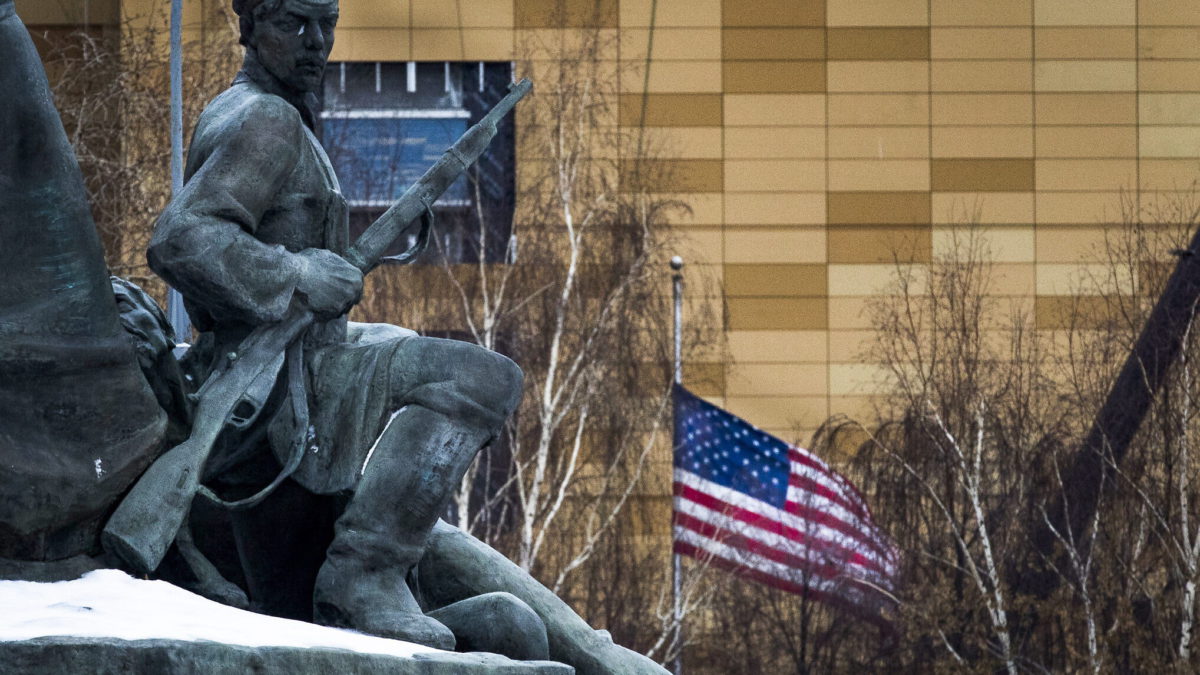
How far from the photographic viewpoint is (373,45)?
3888 centimetres

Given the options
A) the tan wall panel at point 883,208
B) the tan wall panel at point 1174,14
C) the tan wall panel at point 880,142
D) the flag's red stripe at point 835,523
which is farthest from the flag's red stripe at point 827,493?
the tan wall panel at point 1174,14

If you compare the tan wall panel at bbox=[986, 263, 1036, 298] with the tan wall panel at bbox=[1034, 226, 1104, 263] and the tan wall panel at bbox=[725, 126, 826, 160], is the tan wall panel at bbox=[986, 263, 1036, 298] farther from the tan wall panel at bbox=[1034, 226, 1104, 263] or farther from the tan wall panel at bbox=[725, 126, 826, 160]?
the tan wall panel at bbox=[725, 126, 826, 160]

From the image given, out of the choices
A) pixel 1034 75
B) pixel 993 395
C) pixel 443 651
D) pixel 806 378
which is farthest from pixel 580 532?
pixel 443 651

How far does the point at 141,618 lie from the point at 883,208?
33.5 meters

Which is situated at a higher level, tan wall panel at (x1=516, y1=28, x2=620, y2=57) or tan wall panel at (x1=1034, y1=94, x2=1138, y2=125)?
tan wall panel at (x1=516, y1=28, x2=620, y2=57)

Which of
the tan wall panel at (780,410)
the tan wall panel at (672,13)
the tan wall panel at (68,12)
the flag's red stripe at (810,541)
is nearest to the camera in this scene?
the flag's red stripe at (810,541)

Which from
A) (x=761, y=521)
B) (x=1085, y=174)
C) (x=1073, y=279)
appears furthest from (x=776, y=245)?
(x=761, y=521)

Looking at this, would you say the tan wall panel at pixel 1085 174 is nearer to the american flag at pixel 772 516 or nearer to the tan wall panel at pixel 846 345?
the tan wall panel at pixel 846 345

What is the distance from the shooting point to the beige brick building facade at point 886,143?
4000 centimetres

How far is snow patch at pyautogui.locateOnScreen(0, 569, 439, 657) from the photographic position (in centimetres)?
692

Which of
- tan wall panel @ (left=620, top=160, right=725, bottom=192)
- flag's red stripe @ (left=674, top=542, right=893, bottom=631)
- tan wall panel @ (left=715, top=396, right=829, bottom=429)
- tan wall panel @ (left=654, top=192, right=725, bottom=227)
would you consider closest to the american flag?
flag's red stripe @ (left=674, top=542, right=893, bottom=631)

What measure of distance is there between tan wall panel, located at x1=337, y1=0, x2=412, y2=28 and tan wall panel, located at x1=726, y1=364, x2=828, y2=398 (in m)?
5.91

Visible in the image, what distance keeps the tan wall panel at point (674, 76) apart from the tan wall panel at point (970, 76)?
3069mm

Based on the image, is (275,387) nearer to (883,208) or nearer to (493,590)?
(493,590)
